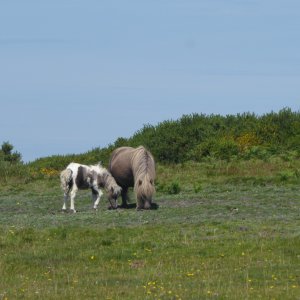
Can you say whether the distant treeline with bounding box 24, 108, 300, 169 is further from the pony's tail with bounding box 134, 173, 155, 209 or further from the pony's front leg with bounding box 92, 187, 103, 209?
the pony's tail with bounding box 134, 173, 155, 209

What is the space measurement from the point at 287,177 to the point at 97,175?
9.32 m

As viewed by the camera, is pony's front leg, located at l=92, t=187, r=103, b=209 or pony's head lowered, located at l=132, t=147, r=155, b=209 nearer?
pony's head lowered, located at l=132, t=147, r=155, b=209

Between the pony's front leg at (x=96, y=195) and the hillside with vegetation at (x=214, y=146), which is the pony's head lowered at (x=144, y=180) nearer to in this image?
the pony's front leg at (x=96, y=195)

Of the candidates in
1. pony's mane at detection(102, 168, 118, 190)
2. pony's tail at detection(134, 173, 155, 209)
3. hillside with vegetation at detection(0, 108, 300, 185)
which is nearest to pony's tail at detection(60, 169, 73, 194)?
pony's mane at detection(102, 168, 118, 190)

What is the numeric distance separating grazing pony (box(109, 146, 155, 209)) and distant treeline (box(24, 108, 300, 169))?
47.8 feet

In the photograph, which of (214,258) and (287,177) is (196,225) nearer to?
(214,258)

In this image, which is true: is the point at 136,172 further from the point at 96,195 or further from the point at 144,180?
the point at 96,195

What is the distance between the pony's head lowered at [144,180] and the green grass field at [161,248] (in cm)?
50

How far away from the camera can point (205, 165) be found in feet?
142

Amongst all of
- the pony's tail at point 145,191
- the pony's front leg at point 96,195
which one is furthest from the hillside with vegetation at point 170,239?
the pony's tail at point 145,191

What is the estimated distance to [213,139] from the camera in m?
48.6

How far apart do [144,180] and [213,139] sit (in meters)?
20.4

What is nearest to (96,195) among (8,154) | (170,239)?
(170,239)

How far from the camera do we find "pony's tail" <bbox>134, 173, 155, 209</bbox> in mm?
28344
